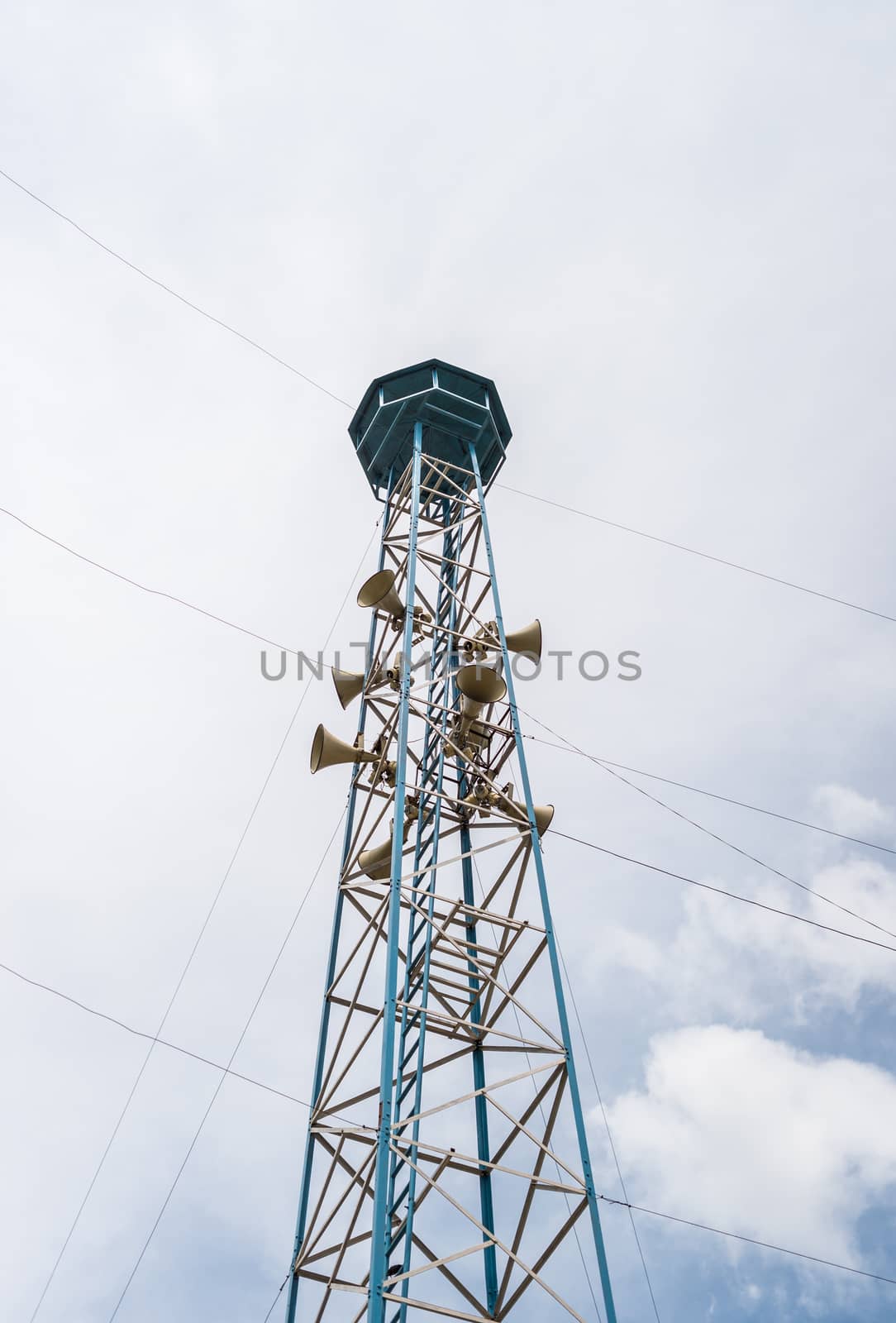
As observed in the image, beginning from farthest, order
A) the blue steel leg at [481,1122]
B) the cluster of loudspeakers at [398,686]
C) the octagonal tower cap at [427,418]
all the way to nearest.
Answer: the octagonal tower cap at [427,418] → the cluster of loudspeakers at [398,686] → the blue steel leg at [481,1122]

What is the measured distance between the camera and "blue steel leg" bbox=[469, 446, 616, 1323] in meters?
9.82

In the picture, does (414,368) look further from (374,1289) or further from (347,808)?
(374,1289)

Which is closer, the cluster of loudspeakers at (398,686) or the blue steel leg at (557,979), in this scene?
the blue steel leg at (557,979)

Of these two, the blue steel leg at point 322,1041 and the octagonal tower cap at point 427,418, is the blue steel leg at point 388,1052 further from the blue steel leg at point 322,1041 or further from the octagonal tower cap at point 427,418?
the octagonal tower cap at point 427,418

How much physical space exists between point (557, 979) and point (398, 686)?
5017mm

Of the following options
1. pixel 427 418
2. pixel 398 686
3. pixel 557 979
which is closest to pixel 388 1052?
pixel 557 979

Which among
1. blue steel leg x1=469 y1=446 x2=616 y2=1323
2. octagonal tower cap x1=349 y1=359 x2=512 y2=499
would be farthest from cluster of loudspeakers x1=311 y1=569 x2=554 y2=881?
octagonal tower cap x1=349 y1=359 x2=512 y2=499

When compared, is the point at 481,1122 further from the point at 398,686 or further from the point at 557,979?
the point at 398,686

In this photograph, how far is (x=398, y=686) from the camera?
49.6 ft

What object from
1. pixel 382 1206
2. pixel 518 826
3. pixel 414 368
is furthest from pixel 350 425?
pixel 382 1206

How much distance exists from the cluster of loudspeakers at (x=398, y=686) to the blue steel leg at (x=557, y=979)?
280 mm

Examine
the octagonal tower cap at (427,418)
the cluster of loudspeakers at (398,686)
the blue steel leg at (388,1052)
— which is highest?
the octagonal tower cap at (427,418)

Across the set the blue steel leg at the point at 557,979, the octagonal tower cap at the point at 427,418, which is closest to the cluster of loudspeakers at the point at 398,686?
the blue steel leg at the point at 557,979

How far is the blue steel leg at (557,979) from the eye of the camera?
9820 mm
